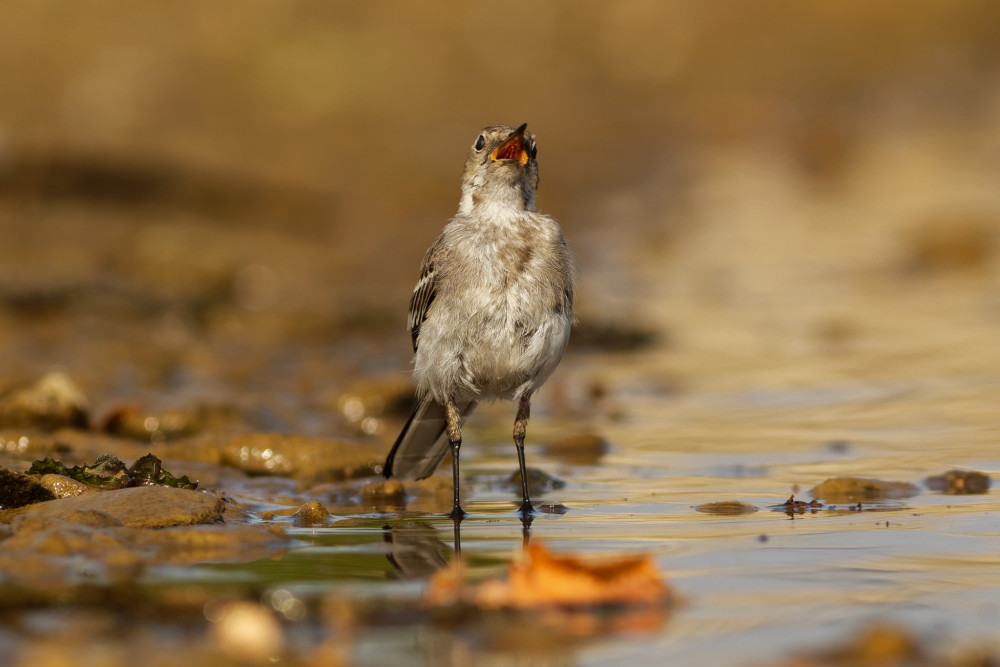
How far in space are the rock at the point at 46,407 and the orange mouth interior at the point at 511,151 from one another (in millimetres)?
3105

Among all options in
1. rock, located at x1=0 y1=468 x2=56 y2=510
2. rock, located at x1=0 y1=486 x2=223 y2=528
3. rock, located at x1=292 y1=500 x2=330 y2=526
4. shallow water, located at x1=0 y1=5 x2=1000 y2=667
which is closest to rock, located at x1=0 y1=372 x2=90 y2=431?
shallow water, located at x1=0 y1=5 x2=1000 y2=667

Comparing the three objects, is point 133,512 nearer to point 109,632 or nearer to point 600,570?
point 109,632

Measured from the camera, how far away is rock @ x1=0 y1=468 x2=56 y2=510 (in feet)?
18.6

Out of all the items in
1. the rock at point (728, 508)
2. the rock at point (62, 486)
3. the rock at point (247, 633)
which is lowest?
the rock at point (247, 633)

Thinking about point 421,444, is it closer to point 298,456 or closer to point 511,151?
point 298,456

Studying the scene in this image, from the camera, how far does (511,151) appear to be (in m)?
7.40

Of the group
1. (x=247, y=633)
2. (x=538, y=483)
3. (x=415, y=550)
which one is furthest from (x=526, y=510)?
(x=247, y=633)

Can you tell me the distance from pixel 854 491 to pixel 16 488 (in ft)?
12.9

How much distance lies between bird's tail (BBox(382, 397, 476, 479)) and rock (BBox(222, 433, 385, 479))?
44cm

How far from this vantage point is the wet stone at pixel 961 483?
254 inches

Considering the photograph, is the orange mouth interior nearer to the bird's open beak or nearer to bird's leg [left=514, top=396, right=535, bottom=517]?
the bird's open beak

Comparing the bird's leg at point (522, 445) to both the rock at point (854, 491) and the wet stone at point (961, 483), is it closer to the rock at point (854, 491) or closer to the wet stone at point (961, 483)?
the rock at point (854, 491)

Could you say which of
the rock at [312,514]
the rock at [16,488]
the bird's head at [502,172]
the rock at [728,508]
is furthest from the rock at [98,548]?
the bird's head at [502,172]

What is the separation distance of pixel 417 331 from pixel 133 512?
8.39 feet
